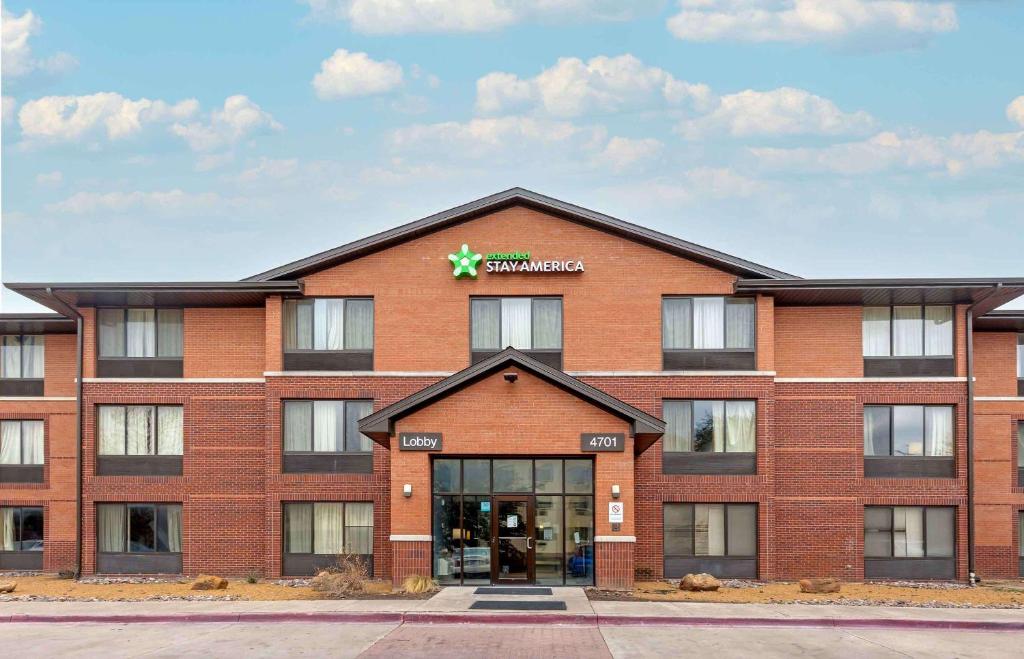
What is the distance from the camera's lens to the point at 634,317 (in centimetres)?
2975

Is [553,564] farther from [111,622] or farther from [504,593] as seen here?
[111,622]

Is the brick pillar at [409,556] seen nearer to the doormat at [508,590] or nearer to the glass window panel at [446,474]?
the glass window panel at [446,474]

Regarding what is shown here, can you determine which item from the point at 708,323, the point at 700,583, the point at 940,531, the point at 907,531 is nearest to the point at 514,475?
the point at 700,583

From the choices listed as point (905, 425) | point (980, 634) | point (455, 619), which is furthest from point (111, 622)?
point (905, 425)

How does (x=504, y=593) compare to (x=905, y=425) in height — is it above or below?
below

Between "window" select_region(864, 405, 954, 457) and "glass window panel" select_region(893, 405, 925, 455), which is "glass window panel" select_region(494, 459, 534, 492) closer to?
"window" select_region(864, 405, 954, 457)

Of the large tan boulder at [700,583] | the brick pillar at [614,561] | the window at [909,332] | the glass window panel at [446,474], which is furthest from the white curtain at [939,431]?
the glass window panel at [446,474]

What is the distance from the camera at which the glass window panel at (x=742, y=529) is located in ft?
96.9

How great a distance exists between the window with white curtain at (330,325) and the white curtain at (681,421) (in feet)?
29.8

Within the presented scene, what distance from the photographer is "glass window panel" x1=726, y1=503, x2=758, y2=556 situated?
29547 millimetres

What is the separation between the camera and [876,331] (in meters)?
30.6

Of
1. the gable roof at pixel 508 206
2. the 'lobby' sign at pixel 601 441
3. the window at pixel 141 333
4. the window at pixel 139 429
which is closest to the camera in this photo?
the 'lobby' sign at pixel 601 441

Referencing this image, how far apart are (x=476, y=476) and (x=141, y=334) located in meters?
12.1

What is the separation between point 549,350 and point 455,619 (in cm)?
1058
